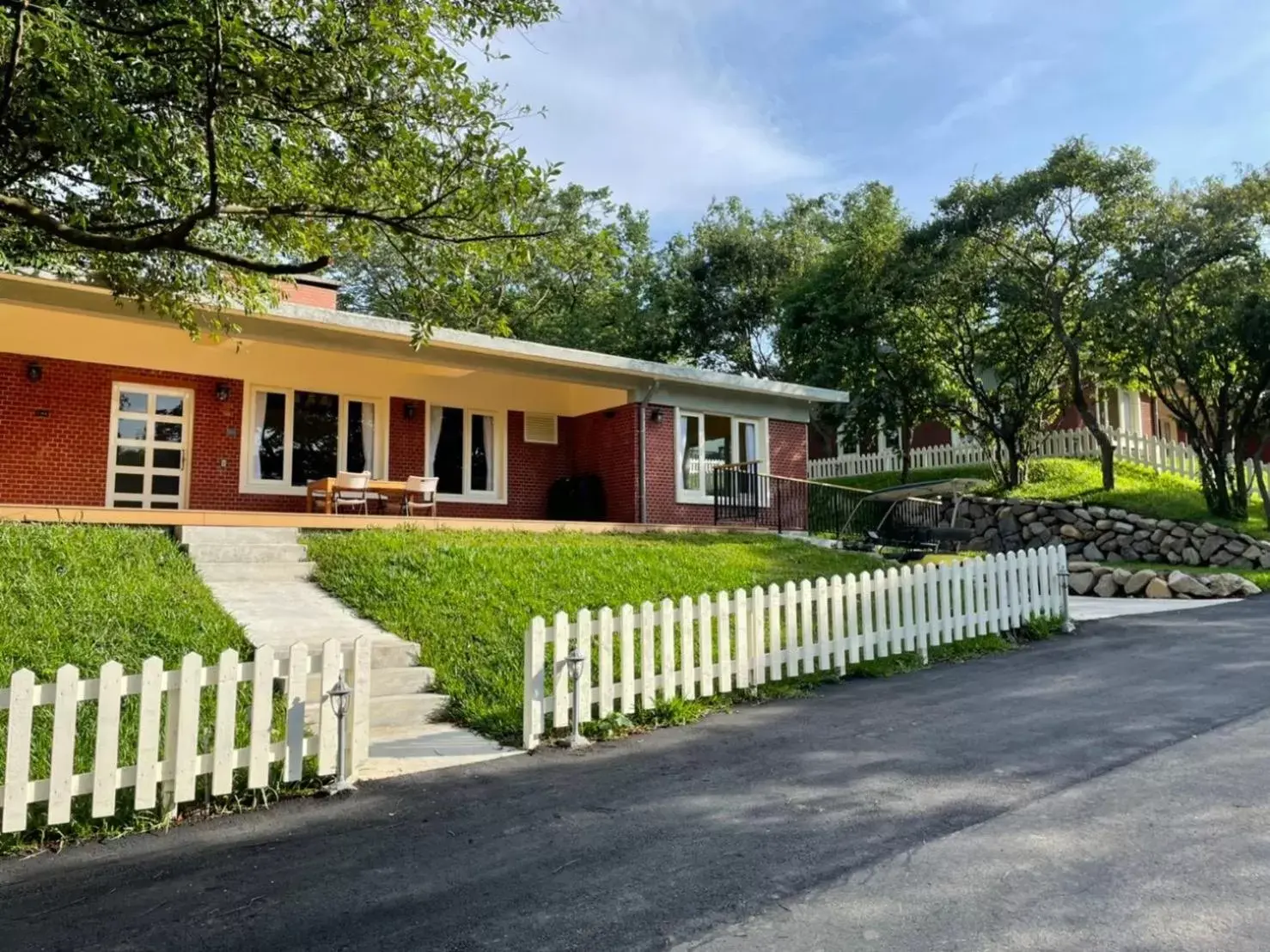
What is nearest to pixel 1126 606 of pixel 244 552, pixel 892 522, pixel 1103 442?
pixel 892 522

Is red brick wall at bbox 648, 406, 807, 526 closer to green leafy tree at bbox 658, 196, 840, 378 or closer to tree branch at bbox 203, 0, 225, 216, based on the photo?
tree branch at bbox 203, 0, 225, 216

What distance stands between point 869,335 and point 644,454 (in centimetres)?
1032

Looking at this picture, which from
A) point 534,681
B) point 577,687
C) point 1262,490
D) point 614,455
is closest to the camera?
point 534,681

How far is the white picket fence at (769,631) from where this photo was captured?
18.8ft

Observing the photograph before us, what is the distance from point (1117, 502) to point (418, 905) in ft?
62.0

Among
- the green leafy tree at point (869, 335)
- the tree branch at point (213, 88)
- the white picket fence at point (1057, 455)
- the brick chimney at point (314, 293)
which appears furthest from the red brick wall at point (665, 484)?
the white picket fence at point (1057, 455)

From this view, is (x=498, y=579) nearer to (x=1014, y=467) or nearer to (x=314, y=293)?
(x=314, y=293)

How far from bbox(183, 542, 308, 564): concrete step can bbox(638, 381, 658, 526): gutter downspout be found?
7.28m

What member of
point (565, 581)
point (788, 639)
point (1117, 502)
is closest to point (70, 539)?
point (565, 581)

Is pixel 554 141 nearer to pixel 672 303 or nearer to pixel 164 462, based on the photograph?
→ pixel 164 462

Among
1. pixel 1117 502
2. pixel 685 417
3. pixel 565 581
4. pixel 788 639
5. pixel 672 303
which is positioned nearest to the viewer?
pixel 788 639

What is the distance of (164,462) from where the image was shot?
44.7 ft

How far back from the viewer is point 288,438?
14664 mm

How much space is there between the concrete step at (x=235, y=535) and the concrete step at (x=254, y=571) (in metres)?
0.40
